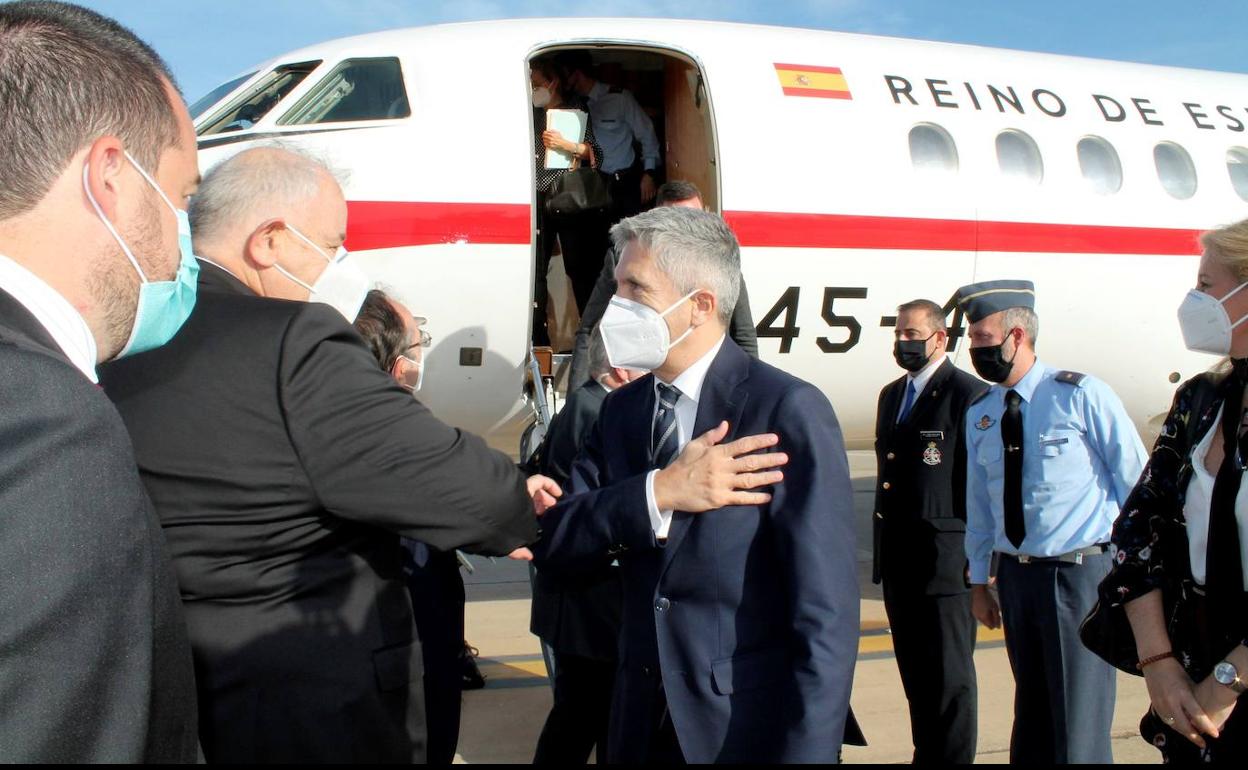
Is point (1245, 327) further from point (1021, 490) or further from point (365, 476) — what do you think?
point (365, 476)

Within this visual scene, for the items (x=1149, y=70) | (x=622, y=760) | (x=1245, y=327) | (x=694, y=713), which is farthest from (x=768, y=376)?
(x=1149, y=70)

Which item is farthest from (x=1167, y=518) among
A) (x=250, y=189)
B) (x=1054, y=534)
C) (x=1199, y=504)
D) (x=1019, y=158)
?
(x=1019, y=158)

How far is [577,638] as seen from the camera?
352 cm

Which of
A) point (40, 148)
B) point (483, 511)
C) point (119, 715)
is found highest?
point (40, 148)

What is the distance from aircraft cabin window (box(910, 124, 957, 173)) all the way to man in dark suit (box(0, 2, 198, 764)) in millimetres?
6345

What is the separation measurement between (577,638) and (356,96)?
412cm

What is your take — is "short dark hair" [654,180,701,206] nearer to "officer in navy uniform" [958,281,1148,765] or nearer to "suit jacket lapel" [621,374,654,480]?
"officer in navy uniform" [958,281,1148,765]

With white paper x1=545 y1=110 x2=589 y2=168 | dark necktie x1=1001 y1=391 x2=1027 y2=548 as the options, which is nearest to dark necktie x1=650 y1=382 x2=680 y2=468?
dark necktie x1=1001 y1=391 x2=1027 y2=548

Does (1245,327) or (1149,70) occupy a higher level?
(1149,70)

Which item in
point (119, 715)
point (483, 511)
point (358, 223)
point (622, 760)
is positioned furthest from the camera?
point (358, 223)

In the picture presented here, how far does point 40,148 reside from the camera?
118cm

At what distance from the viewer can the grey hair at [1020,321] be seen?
4.19 meters

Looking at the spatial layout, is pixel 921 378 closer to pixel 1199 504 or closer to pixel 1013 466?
pixel 1013 466

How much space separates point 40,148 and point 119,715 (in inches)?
26.1
